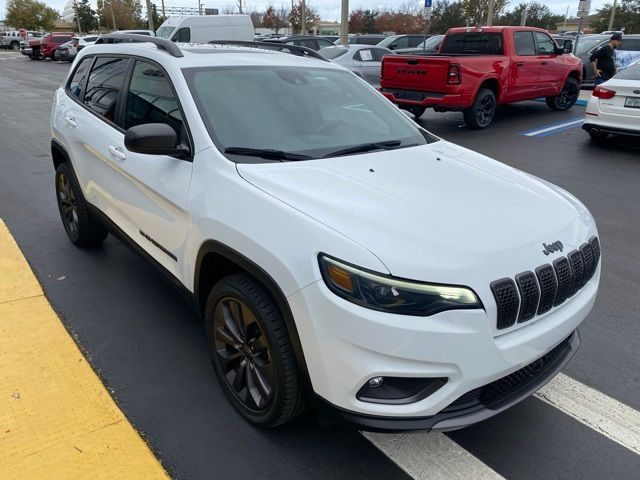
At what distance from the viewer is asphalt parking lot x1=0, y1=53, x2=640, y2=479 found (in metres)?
2.46

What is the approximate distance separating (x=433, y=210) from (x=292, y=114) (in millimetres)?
1229

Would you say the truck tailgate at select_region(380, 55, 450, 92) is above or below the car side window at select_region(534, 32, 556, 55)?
below

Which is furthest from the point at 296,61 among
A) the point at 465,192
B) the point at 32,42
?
the point at 32,42

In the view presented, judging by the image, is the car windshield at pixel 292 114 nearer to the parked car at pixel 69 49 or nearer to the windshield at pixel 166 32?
the windshield at pixel 166 32

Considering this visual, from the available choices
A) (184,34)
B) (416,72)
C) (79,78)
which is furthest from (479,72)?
(184,34)

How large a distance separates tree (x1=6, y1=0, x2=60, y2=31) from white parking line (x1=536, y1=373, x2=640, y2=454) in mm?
92212

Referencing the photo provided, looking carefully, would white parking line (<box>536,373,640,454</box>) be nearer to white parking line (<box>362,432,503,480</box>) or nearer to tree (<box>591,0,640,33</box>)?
white parking line (<box>362,432,503,480</box>)

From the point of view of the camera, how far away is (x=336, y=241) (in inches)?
82.4

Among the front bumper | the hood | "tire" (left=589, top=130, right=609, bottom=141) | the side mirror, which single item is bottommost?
"tire" (left=589, top=130, right=609, bottom=141)

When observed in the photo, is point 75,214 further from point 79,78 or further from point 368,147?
point 368,147

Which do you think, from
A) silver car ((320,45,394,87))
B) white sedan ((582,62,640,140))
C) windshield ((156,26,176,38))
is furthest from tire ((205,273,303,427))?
windshield ((156,26,176,38))

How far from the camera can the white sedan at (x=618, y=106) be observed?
27.0 ft

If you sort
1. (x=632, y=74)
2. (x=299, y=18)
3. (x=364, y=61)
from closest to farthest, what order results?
(x=632, y=74) < (x=364, y=61) < (x=299, y=18)

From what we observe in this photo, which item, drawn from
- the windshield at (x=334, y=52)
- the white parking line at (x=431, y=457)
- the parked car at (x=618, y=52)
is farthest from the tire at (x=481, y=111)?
the white parking line at (x=431, y=457)
